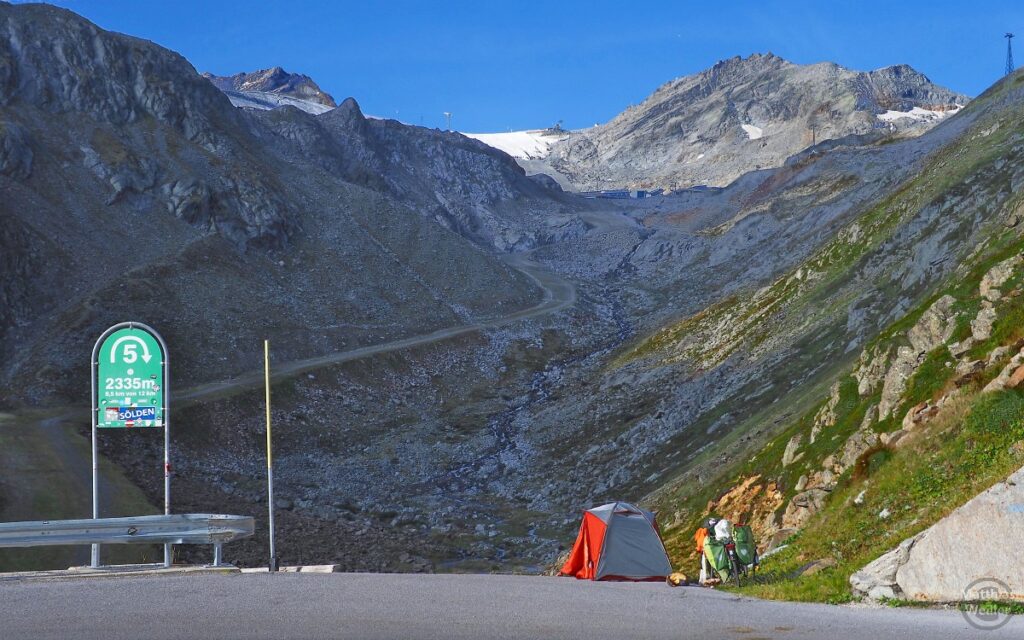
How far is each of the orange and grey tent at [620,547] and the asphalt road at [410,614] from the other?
27.0ft

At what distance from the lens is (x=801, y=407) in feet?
155

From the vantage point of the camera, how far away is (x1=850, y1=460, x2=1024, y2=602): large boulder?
14.9 meters

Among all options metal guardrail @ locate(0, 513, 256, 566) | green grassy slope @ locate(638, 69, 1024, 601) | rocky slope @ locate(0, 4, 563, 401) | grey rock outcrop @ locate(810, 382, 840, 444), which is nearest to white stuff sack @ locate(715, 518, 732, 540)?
green grassy slope @ locate(638, 69, 1024, 601)

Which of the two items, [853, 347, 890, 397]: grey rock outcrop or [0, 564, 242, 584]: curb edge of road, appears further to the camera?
[853, 347, 890, 397]: grey rock outcrop

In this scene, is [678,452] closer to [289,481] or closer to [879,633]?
[289,481]

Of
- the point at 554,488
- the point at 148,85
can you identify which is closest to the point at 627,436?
the point at 554,488

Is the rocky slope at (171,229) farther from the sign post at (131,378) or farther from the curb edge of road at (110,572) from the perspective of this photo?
the curb edge of road at (110,572)

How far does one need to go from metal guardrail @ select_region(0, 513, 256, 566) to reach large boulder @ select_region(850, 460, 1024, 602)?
544 inches

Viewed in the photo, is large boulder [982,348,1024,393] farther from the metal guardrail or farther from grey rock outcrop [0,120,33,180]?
grey rock outcrop [0,120,33,180]

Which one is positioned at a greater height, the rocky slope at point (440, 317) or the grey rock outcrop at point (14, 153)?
the grey rock outcrop at point (14, 153)

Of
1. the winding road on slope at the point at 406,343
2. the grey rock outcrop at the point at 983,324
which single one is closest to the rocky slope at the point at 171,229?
the winding road on slope at the point at 406,343

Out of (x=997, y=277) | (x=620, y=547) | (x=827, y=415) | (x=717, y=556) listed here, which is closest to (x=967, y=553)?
(x=717, y=556)

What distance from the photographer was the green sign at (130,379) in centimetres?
2586

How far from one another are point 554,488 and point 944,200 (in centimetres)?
3198
